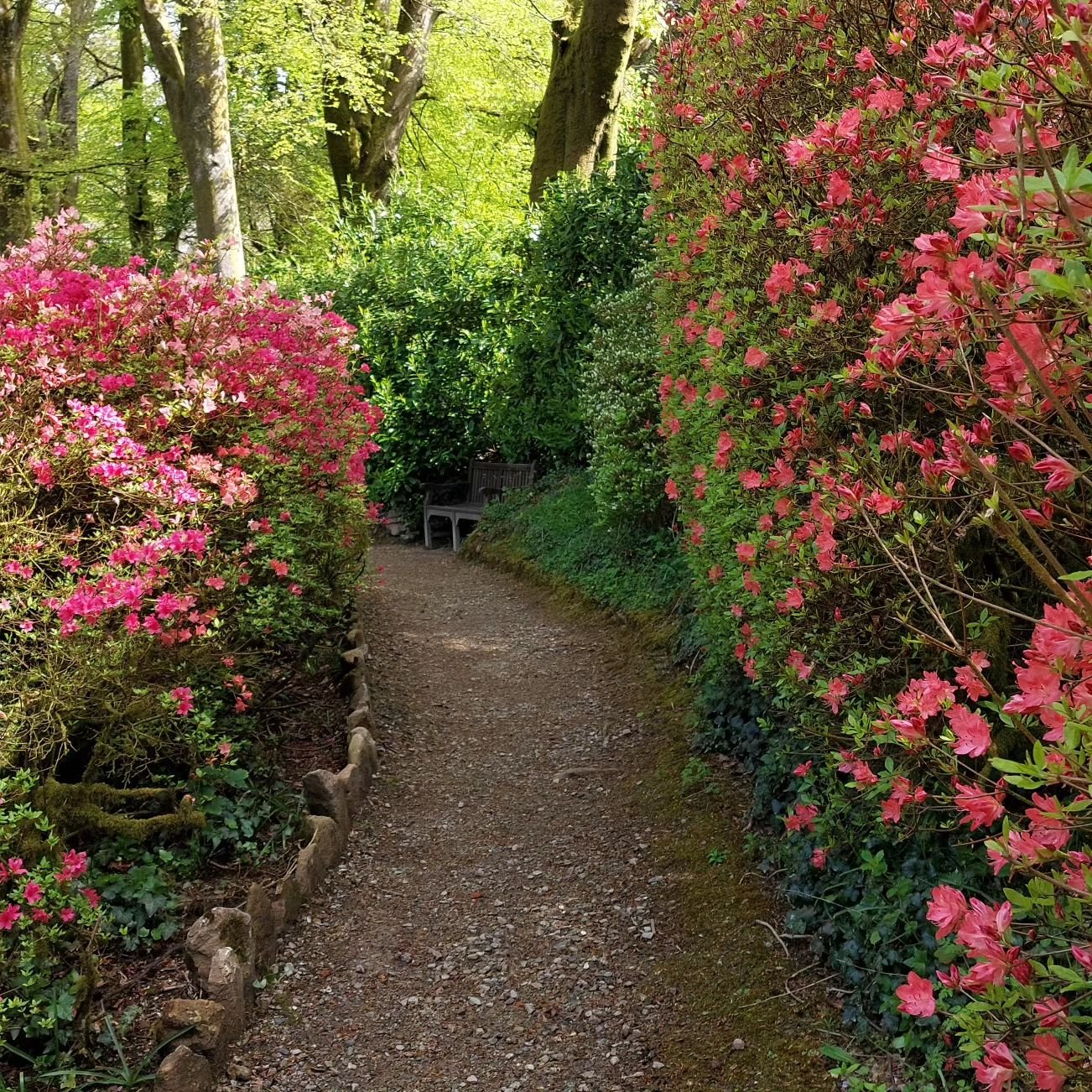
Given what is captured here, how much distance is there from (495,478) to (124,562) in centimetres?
826

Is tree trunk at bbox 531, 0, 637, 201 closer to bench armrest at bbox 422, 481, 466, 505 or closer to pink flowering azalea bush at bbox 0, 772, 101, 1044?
bench armrest at bbox 422, 481, 466, 505

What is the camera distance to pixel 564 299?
35.2 feet

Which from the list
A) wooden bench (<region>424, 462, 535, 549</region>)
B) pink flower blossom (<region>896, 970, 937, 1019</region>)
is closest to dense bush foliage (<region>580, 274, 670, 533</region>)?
wooden bench (<region>424, 462, 535, 549</region>)

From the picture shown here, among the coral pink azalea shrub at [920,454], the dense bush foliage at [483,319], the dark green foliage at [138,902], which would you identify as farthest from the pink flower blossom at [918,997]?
the dense bush foliage at [483,319]

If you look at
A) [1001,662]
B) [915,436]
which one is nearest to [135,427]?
[915,436]

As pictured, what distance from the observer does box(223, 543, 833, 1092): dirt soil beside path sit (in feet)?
10.7

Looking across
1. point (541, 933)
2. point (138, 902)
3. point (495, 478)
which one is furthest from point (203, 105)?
point (541, 933)

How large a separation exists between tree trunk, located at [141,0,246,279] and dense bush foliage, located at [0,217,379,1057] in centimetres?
413

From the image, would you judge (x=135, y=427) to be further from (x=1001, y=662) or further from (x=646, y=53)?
(x=646, y=53)

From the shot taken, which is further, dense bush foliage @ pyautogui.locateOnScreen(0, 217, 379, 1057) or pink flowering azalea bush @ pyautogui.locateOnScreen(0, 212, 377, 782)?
pink flowering azalea bush @ pyautogui.locateOnScreen(0, 212, 377, 782)

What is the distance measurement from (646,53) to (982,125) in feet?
60.7

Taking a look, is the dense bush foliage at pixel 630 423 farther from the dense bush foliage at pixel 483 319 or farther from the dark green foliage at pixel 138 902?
the dark green foliage at pixel 138 902

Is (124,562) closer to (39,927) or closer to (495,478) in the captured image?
(39,927)

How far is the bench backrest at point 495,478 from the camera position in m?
11.7
